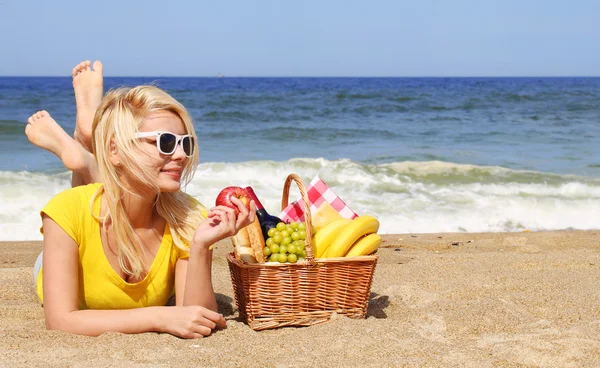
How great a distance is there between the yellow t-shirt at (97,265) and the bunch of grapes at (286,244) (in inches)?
16.8

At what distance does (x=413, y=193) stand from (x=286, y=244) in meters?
6.42

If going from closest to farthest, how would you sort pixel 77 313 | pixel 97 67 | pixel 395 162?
1. pixel 77 313
2. pixel 97 67
3. pixel 395 162

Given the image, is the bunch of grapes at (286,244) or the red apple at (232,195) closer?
the red apple at (232,195)

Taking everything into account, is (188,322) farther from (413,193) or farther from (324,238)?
(413,193)

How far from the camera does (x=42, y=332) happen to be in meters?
3.19

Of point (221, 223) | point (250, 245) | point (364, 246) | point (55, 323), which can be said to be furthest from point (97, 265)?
point (364, 246)

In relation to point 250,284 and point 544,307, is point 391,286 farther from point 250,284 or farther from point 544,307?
point 250,284

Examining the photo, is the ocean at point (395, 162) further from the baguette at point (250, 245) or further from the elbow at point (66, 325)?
the elbow at point (66, 325)

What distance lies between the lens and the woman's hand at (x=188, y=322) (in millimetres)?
3168

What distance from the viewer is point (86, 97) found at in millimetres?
4445

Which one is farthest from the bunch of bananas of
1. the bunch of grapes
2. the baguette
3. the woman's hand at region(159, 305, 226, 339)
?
the woman's hand at region(159, 305, 226, 339)

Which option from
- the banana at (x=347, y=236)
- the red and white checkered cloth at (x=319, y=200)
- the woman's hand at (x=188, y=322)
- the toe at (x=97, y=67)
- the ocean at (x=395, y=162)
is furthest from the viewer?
the ocean at (x=395, y=162)

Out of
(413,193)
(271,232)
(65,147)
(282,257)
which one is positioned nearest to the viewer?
(282,257)

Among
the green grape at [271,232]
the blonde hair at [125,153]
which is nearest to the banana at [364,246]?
the green grape at [271,232]
